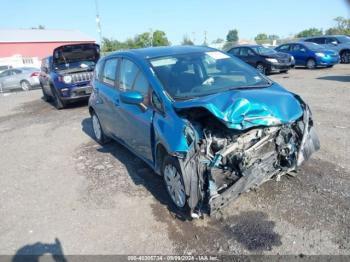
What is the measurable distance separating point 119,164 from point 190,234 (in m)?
2.38

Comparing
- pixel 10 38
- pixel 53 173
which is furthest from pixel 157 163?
pixel 10 38

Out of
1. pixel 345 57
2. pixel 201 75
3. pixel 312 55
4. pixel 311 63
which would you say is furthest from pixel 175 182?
pixel 345 57

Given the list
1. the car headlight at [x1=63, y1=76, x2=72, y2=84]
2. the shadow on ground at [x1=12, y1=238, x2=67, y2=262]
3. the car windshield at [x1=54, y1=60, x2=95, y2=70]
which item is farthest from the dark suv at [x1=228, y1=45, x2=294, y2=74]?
the shadow on ground at [x1=12, y1=238, x2=67, y2=262]

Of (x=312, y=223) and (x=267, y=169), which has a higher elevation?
(x=267, y=169)

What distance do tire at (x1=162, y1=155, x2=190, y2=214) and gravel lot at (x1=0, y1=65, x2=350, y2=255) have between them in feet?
0.62

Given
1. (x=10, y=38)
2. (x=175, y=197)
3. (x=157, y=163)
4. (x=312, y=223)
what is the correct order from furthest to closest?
(x=10, y=38) → (x=157, y=163) → (x=175, y=197) → (x=312, y=223)

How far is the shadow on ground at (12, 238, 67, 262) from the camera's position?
3.20 metres

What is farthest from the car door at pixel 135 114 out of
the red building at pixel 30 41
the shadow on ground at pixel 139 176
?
the red building at pixel 30 41

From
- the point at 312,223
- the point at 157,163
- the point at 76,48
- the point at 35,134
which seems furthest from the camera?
the point at 76,48

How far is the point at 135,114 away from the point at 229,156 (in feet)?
5.15

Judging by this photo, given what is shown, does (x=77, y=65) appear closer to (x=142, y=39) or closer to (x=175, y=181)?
(x=175, y=181)

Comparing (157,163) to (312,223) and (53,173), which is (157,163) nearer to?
(312,223)

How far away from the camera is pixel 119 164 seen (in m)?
5.36

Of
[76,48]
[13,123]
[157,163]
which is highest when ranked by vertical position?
[76,48]
